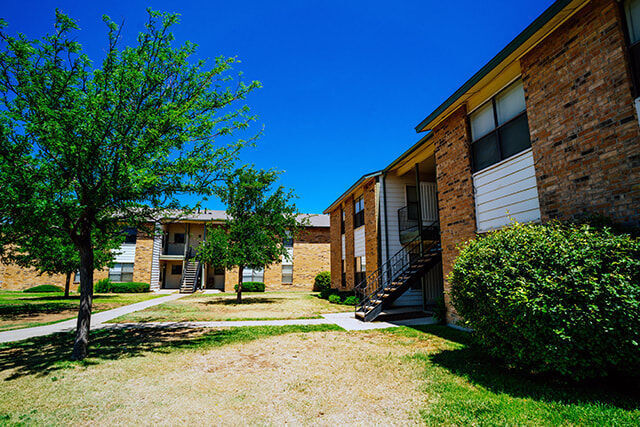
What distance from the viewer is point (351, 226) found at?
18.4 meters

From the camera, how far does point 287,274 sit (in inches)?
1112

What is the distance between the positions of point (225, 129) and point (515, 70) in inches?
271

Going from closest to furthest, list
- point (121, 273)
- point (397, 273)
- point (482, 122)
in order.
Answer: point (482, 122)
point (397, 273)
point (121, 273)

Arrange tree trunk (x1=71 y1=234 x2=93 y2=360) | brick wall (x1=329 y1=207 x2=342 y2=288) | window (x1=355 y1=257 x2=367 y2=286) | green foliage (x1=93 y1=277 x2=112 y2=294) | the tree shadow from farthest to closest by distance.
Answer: green foliage (x1=93 y1=277 x2=112 y2=294), brick wall (x1=329 y1=207 x2=342 y2=288), window (x1=355 y1=257 x2=367 y2=286), tree trunk (x1=71 y1=234 x2=93 y2=360), the tree shadow

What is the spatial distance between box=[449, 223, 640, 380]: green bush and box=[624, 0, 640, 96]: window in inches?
98.0

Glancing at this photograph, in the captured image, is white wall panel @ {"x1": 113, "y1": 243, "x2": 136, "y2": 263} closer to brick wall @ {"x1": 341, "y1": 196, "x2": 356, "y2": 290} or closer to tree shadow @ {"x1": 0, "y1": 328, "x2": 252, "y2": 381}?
brick wall @ {"x1": 341, "y1": 196, "x2": 356, "y2": 290}

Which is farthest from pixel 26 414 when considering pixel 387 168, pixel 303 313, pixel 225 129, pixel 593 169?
pixel 387 168

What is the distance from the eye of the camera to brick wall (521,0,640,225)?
4.74 m

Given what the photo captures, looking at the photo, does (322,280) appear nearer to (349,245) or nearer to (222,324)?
(349,245)

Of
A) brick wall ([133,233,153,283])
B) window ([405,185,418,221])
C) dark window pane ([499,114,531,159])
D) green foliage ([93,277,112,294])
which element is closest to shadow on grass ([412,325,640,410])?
dark window pane ([499,114,531,159])

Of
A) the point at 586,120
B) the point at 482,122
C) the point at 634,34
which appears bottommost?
the point at 586,120

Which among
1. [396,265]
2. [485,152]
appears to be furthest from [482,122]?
[396,265]

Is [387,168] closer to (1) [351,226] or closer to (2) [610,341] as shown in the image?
(1) [351,226]

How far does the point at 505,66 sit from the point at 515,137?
1603 millimetres
